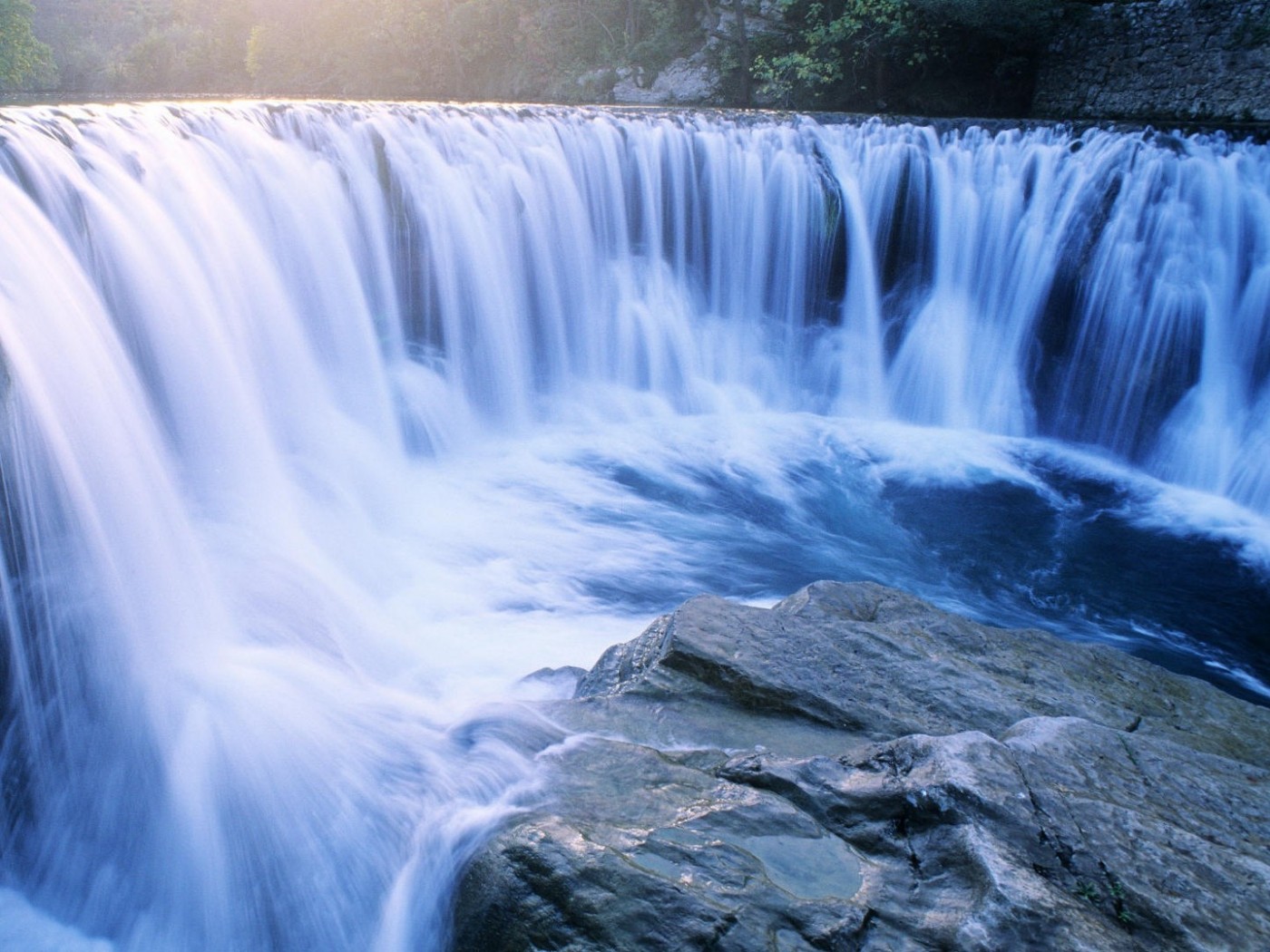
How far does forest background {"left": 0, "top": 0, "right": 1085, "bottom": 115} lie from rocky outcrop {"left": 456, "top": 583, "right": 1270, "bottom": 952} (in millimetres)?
12642

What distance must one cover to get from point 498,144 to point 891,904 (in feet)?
29.9

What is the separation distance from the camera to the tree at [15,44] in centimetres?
2573

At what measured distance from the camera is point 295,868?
3326 millimetres

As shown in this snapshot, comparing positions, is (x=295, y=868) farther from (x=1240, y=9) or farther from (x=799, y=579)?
(x=1240, y=9)

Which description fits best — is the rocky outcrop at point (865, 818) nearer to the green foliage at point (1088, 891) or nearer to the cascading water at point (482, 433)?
the green foliage at point (1088, 891)

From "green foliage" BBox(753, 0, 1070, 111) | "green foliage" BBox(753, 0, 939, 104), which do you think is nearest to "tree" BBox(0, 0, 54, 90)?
"green foliage" BBox(753, 0, 939, 104)

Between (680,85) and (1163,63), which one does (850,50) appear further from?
(680,85)

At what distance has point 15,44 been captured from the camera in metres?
26.2

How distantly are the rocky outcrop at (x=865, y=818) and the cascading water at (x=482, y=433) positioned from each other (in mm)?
480

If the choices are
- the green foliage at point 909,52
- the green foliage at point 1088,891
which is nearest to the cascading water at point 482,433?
the green foliage at point 1088,891

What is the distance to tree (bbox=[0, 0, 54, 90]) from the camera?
84.4 feet

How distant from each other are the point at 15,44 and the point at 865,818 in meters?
32.8

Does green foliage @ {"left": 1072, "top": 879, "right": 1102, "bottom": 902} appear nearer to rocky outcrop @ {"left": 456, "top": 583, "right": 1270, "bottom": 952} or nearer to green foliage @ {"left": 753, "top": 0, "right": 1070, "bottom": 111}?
rocky outcrop @ {"left": 456, "top": 583, "right": 1270, "bottom": 952}

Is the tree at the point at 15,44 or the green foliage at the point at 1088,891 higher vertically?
the tree at the point at 15,44
